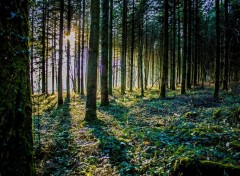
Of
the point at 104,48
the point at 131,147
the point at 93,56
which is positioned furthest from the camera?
the point at 104,48

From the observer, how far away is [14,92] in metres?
3.41

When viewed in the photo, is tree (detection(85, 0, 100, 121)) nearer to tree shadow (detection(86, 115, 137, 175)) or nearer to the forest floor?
the forest floor

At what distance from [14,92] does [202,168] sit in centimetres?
359

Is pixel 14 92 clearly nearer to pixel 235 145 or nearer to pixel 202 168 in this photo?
pixel 202 168

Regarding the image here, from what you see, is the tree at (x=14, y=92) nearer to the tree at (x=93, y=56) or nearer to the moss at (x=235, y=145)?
the moss at (x=235, y=145)

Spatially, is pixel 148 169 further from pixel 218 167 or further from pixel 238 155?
pixel 238 155

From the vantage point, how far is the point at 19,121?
3.44 metres

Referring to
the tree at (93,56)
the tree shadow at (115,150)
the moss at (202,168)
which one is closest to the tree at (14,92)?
the tree shadow at (115,150)

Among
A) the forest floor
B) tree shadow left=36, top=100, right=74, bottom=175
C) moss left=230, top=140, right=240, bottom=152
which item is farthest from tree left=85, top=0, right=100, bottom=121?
moss left=230, top=140, right=240, bottom=152

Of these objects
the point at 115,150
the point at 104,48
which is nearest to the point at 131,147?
the point at 115,150

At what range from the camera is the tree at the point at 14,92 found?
129 inches

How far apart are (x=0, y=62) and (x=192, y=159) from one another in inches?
150

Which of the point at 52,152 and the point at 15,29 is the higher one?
the point at 15,29

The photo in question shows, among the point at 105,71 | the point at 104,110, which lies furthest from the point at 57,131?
the point at 105,71
